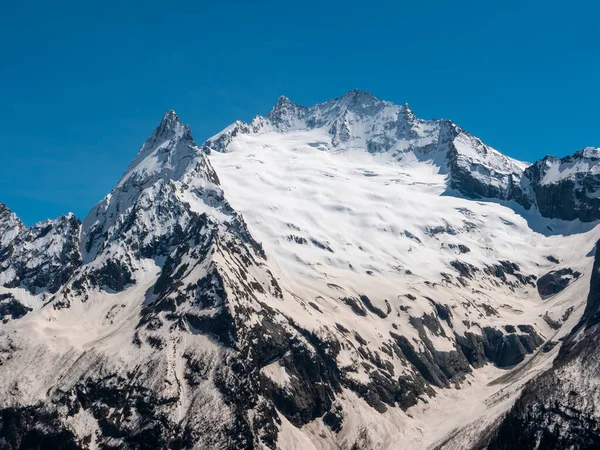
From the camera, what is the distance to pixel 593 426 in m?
193

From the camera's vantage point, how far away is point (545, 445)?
198 metres

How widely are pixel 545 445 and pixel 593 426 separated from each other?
42.0 ft
